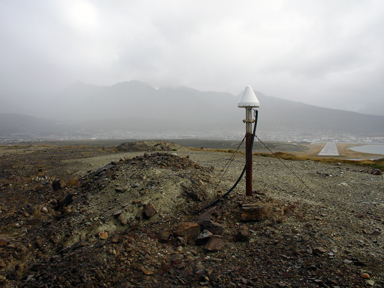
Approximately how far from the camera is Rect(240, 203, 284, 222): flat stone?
5.95 meters

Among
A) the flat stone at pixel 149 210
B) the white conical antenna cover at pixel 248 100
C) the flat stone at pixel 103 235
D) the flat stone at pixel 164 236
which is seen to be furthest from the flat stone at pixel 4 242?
the white conical antenna cover at pixel 248 100

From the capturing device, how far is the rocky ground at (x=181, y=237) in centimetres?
406

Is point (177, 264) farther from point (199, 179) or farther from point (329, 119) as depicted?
point (329, 119)

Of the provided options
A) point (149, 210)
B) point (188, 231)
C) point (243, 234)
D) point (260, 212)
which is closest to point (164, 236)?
point (188, 231)

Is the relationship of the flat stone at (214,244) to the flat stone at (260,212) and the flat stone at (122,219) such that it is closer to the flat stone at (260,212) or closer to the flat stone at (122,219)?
the flat stone at (260,212)

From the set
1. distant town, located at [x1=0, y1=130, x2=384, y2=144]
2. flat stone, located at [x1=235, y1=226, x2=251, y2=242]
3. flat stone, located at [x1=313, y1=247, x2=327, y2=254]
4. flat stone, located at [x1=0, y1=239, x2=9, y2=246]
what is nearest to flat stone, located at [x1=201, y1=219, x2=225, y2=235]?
flat stone, located at [x1=235, y1=226, x2=251, y2=242]

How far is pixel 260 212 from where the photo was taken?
5977mm

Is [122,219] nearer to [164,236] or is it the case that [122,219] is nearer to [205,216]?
[164,236]

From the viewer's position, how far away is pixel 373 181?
12594 millimetres

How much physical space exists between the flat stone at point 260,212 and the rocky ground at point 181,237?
27 millimetres

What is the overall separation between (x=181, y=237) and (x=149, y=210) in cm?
176

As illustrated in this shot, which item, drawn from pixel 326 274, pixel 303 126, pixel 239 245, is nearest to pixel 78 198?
pixel 239 245

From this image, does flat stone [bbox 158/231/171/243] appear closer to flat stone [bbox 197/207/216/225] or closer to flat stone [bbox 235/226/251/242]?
flat stone [bbox 197/207/216/225]

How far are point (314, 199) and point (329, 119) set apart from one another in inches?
8783
